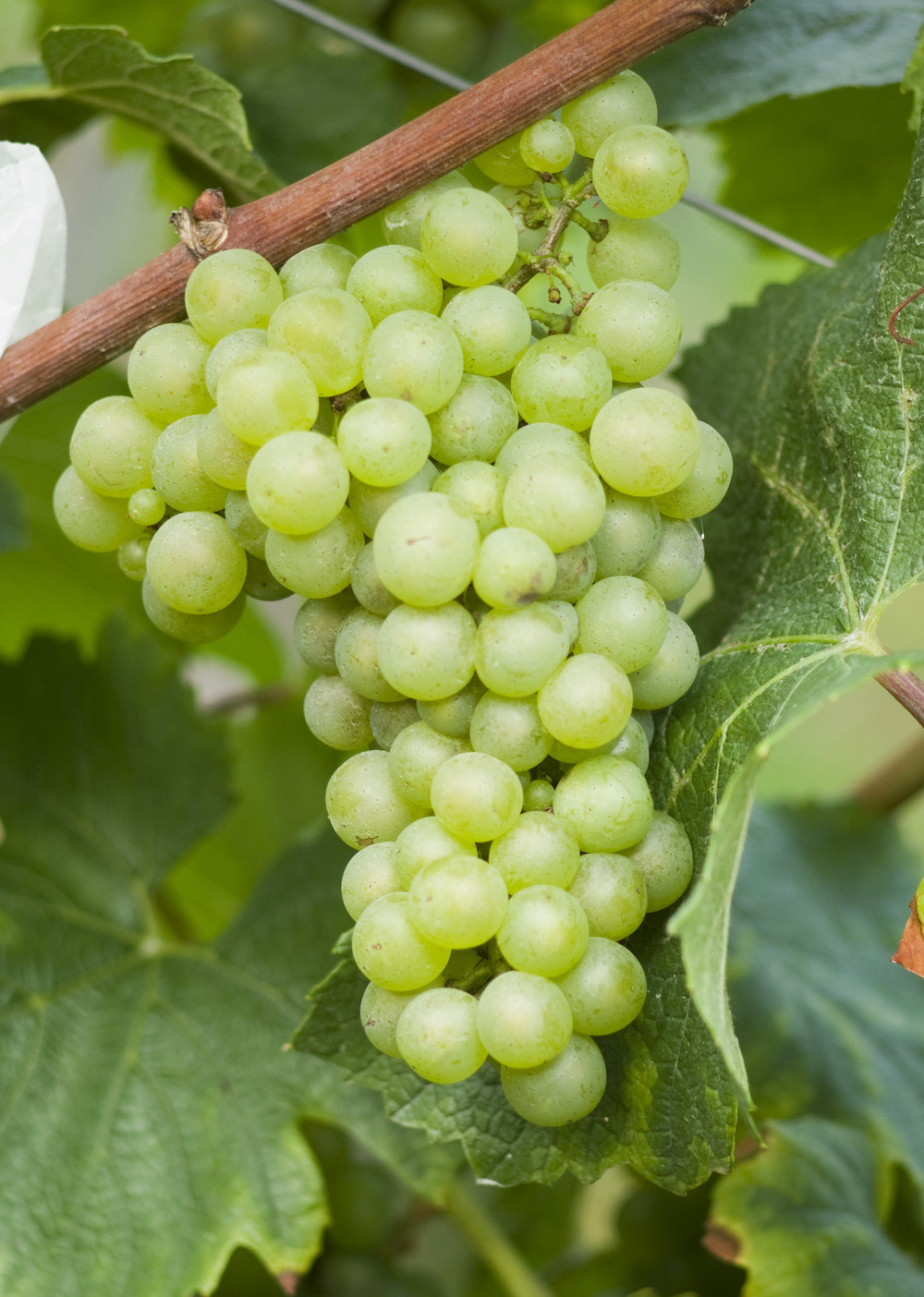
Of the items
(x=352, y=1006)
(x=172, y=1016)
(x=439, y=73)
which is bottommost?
(x=172, y=1016)

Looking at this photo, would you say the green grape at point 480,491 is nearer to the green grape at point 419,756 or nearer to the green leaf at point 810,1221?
the green grape at point 419,756

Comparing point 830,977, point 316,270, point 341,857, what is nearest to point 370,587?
point 316,270

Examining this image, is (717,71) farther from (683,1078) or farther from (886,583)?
(683,1078)

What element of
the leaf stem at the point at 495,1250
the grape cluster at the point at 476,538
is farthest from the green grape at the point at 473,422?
the leaf stem at the point at 495,1250

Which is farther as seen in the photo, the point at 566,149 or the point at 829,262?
the point at 829,262

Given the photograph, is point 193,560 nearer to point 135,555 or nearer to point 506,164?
point 135,555

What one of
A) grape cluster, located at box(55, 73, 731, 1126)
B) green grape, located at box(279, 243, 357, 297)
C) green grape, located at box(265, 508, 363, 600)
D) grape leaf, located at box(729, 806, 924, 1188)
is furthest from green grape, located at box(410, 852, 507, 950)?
grape leaf, located at box(729, 806, 924, 1188)

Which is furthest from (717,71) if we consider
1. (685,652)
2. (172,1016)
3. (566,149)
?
(172,1016)
